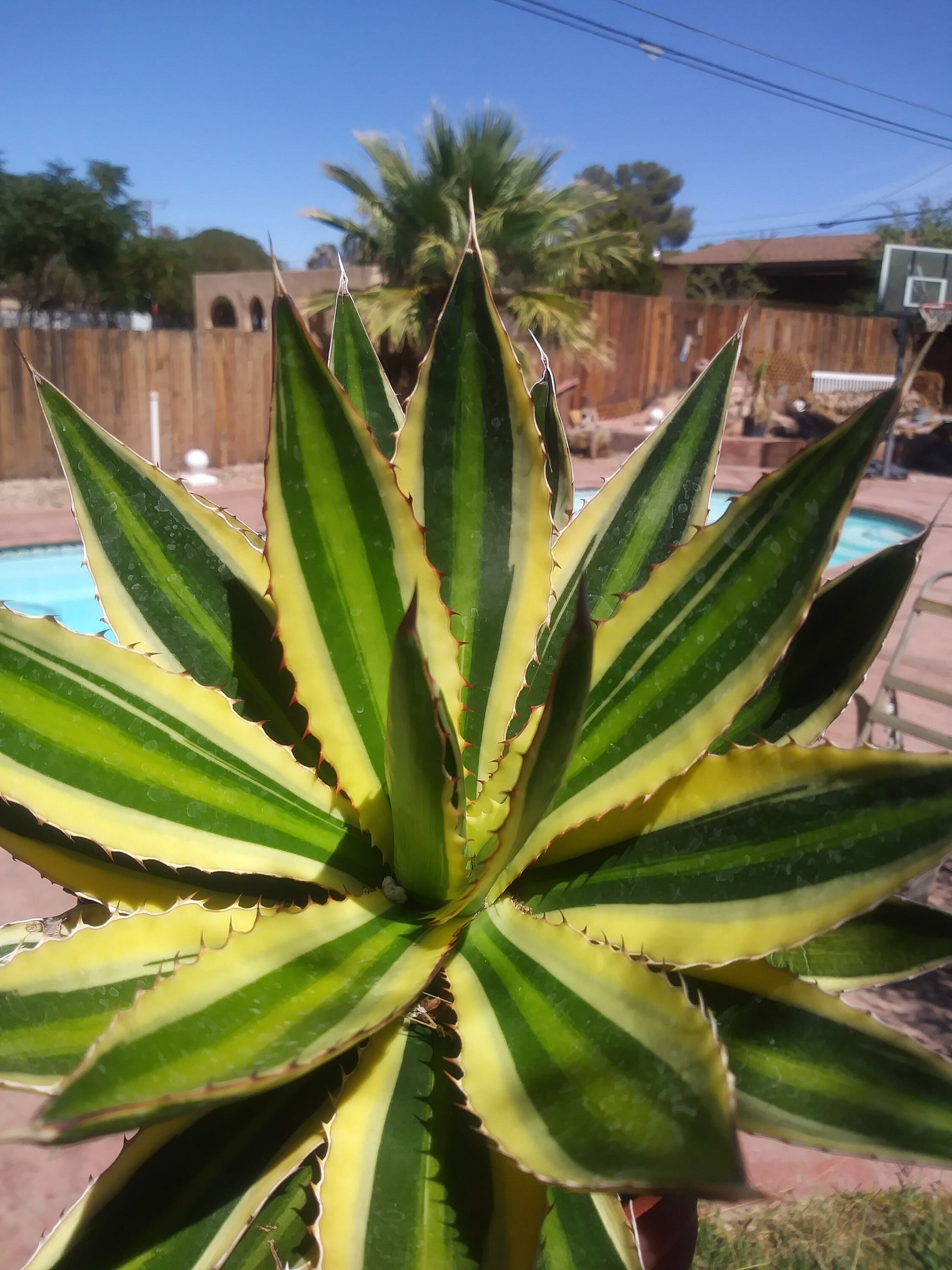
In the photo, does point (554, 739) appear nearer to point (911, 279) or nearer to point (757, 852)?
point (757, 852)

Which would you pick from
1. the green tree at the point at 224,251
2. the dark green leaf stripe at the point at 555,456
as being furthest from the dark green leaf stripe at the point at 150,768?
the green tree at the point at 224,251

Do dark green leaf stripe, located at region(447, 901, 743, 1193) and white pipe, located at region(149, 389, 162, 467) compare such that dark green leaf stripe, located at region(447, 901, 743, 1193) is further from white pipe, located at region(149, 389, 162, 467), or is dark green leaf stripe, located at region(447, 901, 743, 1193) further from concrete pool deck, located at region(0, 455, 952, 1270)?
white pipe, located at region(149, 389, 162, 467)

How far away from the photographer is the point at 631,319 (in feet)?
56.1

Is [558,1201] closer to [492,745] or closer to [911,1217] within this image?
[492,745]

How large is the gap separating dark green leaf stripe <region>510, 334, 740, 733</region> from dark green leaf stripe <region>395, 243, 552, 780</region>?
0.04 metres

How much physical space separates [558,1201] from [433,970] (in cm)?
19

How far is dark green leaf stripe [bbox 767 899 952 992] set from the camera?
27.6 inches

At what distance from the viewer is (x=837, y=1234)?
1799 millimetres

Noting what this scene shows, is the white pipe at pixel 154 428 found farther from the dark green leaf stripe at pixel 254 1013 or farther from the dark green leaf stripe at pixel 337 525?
the dark green leaf stripe at pixel 254 1013

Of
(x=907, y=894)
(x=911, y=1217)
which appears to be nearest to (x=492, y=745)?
(x=911, y=1217)

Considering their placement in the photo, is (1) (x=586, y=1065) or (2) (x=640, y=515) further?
(2) (x=640, y=515)

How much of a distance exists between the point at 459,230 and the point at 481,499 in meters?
8.94

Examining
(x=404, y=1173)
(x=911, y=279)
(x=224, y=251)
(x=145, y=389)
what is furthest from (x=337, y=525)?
(x=224, y=251)

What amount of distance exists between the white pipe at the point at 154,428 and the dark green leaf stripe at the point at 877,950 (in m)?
9.51
